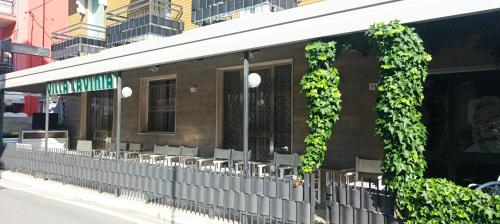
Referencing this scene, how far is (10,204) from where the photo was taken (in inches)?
359

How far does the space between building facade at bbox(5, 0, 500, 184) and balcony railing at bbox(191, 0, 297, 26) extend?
0.10 ft

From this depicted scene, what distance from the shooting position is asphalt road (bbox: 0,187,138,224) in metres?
7.48

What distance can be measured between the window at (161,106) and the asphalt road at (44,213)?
5.47m

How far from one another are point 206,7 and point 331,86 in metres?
6.04

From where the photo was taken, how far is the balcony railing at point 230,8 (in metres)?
10.2

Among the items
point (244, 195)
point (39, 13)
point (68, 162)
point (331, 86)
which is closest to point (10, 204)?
point (68, 162)

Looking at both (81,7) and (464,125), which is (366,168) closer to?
(464,125)

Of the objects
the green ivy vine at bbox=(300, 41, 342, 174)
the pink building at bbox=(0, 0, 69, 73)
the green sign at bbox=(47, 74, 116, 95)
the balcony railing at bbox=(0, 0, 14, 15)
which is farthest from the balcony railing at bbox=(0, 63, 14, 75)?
the green ivy vine at bbox=(300, 41, 342, 174)

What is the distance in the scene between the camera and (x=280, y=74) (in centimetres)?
1142

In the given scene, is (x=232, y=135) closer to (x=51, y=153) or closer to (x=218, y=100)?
(x=218, y=100)

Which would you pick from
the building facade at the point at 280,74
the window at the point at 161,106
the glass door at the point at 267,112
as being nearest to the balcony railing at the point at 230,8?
the building facade at the point at 280,74

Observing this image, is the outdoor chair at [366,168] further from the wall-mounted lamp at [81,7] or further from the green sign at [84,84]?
the wall-mounted lamp at [81,7]

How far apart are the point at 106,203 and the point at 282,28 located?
16.9ft

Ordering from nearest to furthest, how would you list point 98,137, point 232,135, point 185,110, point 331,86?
point 331,86, point 232,135, point 185,110, point 98,137
